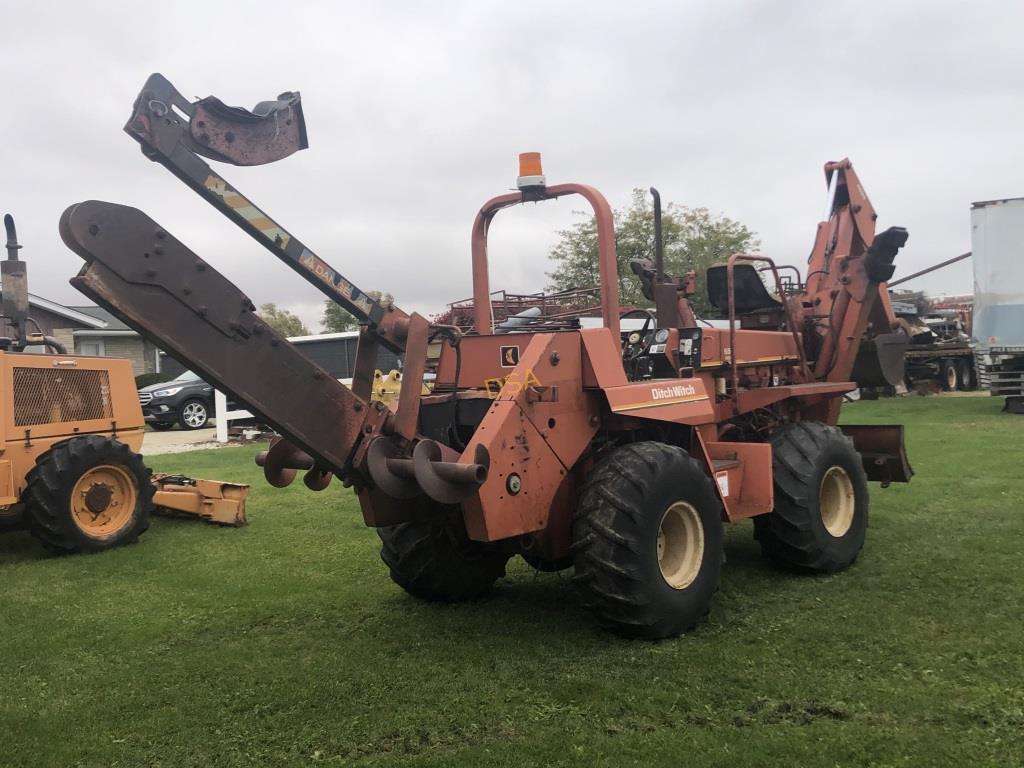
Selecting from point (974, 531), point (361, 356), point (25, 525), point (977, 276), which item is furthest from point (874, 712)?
point (977, 276)

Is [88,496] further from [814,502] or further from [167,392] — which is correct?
[167,392]

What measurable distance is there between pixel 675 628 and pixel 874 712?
1.18 m

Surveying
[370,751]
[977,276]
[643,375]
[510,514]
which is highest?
[977,276]

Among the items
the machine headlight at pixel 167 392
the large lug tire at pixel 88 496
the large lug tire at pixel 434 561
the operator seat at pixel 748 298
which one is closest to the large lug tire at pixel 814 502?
the operator seat at pixel 748 298

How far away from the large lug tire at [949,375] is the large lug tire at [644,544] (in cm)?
2341

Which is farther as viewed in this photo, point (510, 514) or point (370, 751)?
point (510, 514)

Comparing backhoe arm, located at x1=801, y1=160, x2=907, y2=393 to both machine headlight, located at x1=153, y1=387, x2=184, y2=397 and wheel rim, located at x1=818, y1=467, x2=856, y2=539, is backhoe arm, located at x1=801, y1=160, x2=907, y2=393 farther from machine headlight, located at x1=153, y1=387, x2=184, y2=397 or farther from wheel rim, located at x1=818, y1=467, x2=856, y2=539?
machine headlight, located at x1=153, y1=387, x2=184, y2=397

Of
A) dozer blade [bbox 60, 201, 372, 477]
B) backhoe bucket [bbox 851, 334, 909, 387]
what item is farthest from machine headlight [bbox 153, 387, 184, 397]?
dozer blade [bbox 60, 201, 372, 477]

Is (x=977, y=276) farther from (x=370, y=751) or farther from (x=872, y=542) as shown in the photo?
(x=370, y=751)

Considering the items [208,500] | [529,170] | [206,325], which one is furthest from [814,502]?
[208,500]

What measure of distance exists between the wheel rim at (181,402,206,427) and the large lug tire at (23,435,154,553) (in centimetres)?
1339

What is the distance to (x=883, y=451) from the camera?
7531 mm

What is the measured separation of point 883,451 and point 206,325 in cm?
601

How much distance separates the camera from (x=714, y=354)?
639 centimetres
